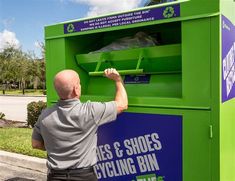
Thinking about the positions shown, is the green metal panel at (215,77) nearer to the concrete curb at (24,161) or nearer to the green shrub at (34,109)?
the concrete curb at (24,161)

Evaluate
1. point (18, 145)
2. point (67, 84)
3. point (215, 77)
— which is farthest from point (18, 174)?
point (215, 77)

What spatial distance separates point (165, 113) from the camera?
2.13m

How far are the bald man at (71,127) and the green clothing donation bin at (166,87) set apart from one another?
271mm

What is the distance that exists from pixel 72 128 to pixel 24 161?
295 cm

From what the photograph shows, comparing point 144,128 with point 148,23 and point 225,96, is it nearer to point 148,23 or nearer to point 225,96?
point 225,96

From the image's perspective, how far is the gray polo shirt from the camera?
2.08 m

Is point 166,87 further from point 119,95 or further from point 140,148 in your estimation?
point 140,148

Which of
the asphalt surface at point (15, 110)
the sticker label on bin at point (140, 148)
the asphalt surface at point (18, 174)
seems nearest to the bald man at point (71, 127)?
the sticker label on bin at point (140, 148)

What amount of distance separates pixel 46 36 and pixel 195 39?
1.34 meters

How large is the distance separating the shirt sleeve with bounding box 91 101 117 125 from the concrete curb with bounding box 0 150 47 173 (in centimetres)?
260

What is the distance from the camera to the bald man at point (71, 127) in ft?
6.81

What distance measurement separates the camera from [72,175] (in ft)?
6.98

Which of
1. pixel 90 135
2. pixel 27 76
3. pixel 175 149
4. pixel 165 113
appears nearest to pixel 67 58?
pixel 90 135

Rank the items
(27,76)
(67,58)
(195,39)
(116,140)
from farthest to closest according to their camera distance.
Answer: (27,76)
(67,58)
(116,140)
(195,39)
